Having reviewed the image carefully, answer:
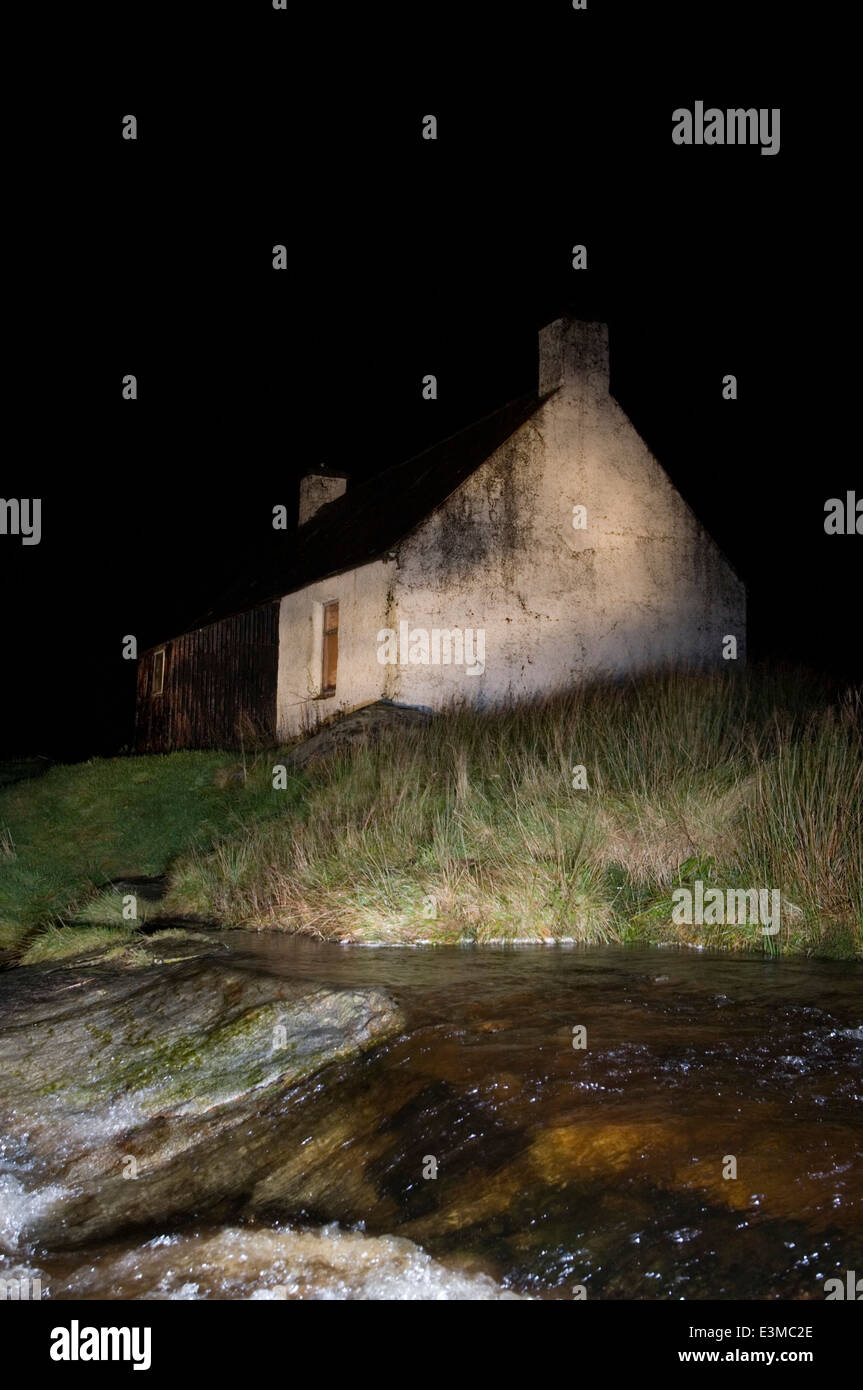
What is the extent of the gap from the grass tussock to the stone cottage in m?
6.84

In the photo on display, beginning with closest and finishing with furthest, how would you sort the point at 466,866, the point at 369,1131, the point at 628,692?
the point at 369,1131
the point at 466,866
the point at 628,692

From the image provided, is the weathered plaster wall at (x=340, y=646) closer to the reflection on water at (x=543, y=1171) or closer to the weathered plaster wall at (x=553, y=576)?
the weathered plaster wall at (x=553, y=576)

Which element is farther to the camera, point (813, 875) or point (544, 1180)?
point (813, 875)

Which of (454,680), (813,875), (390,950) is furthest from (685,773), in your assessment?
(454,680)

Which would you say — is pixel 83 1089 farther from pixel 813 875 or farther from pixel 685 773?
pixel 685 773

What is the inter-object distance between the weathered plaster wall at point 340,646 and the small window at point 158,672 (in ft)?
22.4

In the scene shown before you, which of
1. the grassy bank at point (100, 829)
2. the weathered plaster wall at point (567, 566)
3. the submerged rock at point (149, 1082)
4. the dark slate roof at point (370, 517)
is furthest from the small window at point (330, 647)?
the submerged rock at point (149, 1082)

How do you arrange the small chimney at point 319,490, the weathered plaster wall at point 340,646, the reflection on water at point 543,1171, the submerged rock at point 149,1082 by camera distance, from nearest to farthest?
the reflection on water at point 543,1171 < the submerged rock at point 149,1082 < the weathered plaster wall at point 340,646 < the small chimney at point 319,490

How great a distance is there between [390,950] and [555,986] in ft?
6.18

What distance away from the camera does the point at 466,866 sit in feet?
26.0

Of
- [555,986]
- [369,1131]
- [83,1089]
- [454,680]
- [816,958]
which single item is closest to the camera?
[369,1131]

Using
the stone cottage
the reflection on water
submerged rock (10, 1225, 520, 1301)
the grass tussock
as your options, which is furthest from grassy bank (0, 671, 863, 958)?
the stone cottage

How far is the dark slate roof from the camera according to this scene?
17.9 metres

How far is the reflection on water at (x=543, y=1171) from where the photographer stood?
287 cm
